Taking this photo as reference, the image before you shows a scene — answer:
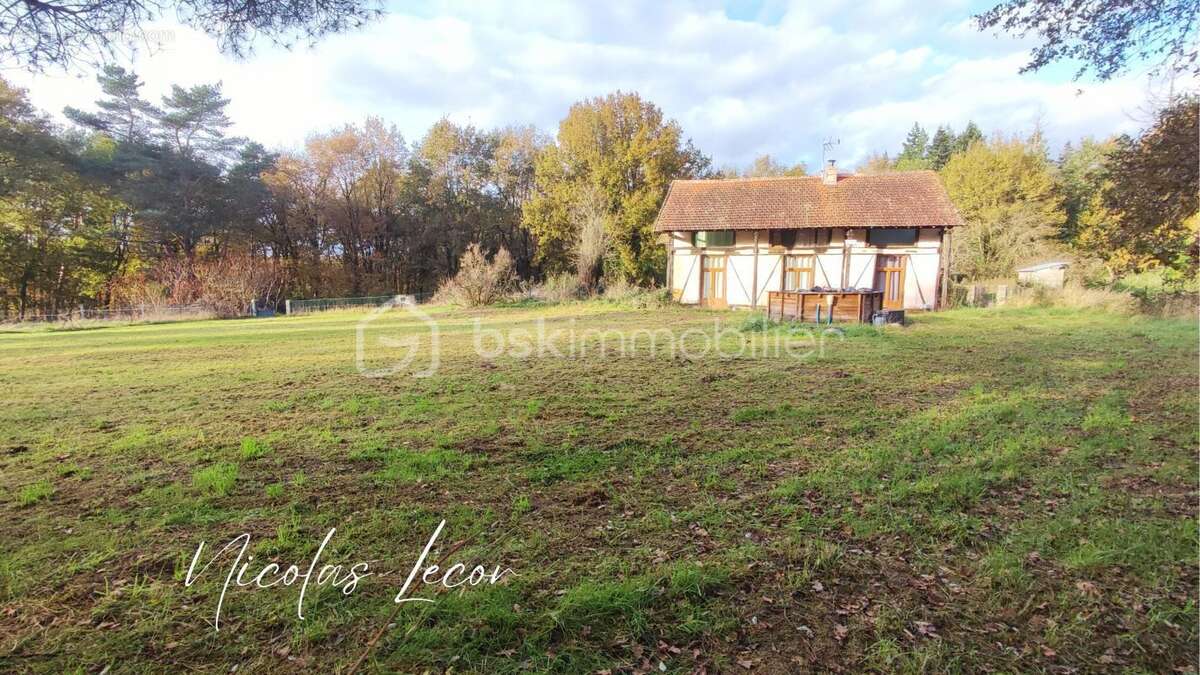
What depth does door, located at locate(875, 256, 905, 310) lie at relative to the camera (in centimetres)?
1722

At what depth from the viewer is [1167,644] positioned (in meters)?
2.03

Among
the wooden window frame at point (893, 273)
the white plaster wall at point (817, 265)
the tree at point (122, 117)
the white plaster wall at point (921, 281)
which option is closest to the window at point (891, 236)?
the white plaster wall at point (817, 265)

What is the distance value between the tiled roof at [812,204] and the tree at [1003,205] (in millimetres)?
7073

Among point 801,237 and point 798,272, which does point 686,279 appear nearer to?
point 798,272

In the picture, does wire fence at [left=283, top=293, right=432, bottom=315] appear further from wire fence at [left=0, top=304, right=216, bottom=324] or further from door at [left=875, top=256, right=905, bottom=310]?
door at [left=875, top=256, right=905, bottom=310]

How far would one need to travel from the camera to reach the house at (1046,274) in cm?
1761

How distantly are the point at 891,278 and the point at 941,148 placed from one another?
26044 mm

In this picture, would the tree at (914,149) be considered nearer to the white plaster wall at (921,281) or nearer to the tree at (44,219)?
the white plaster wall at (921,281)

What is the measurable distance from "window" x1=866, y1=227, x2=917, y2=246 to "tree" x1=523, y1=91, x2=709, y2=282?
10.5 metres

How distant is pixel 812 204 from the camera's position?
707 inches

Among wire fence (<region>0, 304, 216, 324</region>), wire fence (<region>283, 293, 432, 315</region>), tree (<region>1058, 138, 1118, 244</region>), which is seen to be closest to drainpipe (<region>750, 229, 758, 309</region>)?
wire fence (<region>283, 293, 432, 315</region>)

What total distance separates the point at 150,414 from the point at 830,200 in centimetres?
1905

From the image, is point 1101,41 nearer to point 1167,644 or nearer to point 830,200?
point 1167,644

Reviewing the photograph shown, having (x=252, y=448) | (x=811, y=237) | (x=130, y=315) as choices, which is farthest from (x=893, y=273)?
(x=130, y=315)
